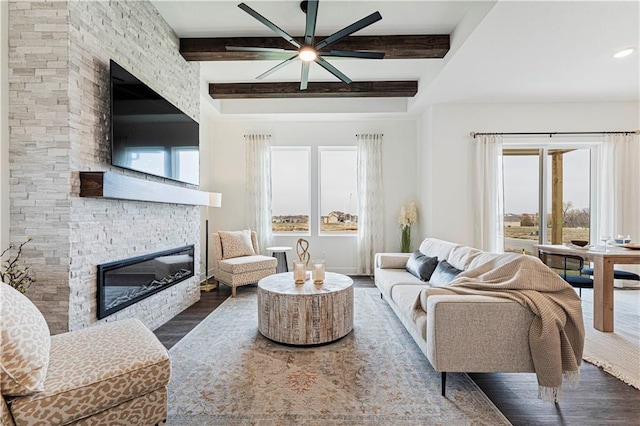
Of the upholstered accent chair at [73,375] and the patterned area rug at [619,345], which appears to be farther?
the patterned area rug at [619,345]

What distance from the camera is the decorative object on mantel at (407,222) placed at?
5.18 m

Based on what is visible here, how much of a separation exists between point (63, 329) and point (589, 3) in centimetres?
449

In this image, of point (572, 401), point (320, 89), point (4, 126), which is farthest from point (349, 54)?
point (572, 401)

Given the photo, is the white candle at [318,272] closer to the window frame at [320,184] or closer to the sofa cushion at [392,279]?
the sofa cushion at [392,279]

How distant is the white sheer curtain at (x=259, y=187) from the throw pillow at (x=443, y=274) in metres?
3.19

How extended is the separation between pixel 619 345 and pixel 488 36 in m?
2.96

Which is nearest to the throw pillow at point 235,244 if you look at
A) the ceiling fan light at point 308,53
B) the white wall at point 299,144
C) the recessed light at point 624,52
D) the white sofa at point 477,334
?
the white wall at point 299,144

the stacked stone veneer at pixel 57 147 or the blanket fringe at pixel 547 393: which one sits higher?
the stacked stone veneer at pixel 57 147

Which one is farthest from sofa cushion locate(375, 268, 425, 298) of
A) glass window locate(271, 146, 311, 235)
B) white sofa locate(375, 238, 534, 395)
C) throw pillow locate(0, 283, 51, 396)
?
throw pillow locate(0, 283, 51, 396)

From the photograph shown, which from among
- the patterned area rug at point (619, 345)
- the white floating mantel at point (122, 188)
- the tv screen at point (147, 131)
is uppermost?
the tv screen at point (147, 131)

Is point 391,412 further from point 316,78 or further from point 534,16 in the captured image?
point 316,78

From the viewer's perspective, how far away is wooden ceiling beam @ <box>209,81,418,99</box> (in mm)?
4586

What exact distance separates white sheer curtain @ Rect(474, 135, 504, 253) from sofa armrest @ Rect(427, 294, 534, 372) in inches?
119

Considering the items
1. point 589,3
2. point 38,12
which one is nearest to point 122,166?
point 38,12
